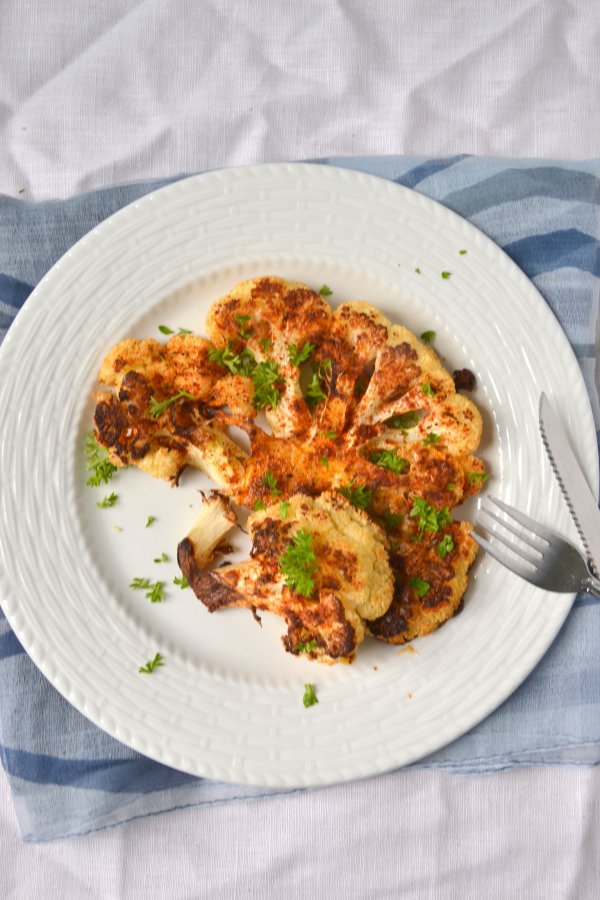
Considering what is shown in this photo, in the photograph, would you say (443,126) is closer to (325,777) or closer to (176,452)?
(176,452)

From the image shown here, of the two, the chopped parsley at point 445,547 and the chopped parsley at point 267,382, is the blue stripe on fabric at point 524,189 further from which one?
the chopped parsley at point 445,547

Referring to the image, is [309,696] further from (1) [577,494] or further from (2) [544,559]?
(1) [577,494]

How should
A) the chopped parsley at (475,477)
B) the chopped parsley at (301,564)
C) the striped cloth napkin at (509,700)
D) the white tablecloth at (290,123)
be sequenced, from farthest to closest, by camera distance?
1. the white tablecloth at (290,123)
2. the striped cloth napkin at (509,700)
3. the chopped parsley at (475,477)
4. the chopped parsley at (301,564)

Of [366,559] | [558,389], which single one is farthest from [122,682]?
[558,389]

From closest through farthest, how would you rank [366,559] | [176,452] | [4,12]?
[366,559] → [176,452] → [4,12]

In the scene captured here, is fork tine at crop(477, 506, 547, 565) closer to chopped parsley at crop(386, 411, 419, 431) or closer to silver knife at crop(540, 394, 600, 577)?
silver knife at crop(540, 394, 600, 577)

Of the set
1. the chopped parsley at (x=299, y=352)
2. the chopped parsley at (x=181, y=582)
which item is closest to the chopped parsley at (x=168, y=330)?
the chopped parsley at (x=299, y=352)

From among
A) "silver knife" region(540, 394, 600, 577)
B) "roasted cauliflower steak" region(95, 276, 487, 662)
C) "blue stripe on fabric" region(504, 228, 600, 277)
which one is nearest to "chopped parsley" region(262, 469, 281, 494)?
"roasted cauliflower steak" region(95, 276, 487, 662)
